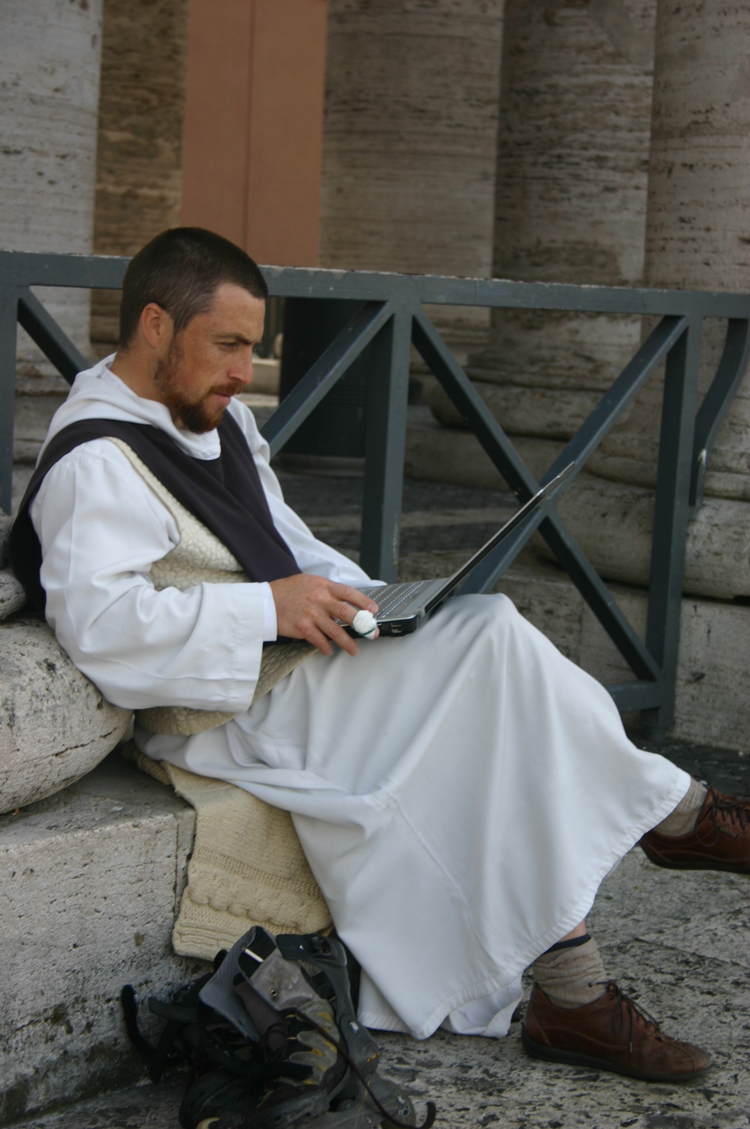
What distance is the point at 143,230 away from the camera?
1164 centimetres

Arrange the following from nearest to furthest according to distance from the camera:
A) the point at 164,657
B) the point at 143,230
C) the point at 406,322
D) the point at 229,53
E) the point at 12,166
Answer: the point at 164,657 → the point at 406,322 → the point at 12,166 → the point at 143,230 → the point at 229,53

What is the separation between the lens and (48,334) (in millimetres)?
2568

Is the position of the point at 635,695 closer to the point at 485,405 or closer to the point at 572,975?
the point at 485,405

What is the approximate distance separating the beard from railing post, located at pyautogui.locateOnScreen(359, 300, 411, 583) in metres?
0.89

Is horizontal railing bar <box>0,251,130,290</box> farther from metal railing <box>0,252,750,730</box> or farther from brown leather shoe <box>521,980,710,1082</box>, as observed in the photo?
brown leather shoe <box>521,980,710,1082</box>

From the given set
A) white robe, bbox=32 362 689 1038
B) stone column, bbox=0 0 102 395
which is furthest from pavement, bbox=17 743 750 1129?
stone column, bbox=0 0 102 395

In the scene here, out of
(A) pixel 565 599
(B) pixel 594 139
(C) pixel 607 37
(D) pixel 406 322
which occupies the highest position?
(C) pixel 607 37

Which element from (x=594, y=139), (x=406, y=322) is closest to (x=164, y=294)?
(x=406, y=322)

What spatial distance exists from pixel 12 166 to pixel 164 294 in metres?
2.93

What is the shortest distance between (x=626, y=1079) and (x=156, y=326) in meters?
1.46

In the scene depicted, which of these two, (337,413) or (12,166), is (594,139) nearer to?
(337,413)

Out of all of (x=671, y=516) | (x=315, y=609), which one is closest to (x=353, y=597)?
(x=315, y=609)

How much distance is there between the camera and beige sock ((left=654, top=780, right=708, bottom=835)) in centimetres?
262

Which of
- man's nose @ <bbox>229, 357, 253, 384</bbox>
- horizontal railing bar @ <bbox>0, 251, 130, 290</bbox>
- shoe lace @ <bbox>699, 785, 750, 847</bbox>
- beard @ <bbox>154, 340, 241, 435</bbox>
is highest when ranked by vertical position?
horizontal railing bar @ <bbox>0, 251, 130, 290</bbox>
